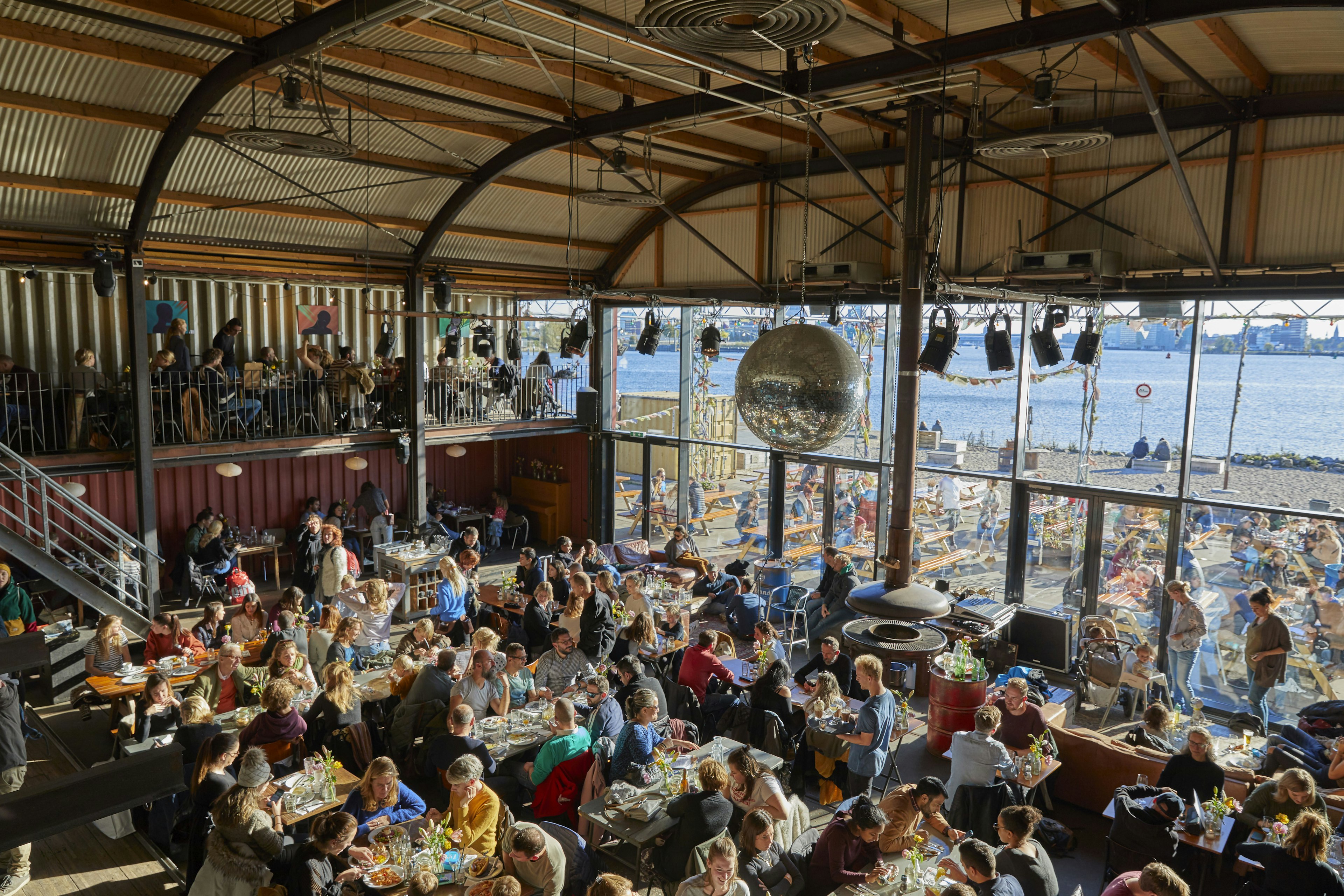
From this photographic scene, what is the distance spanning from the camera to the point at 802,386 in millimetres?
3645

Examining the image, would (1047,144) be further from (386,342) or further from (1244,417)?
(386,342)

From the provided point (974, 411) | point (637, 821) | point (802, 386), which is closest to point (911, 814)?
point (637, 821)

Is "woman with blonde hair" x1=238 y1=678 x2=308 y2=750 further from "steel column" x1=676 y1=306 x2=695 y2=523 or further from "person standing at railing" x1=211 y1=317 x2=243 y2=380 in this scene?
"steel column" x1=676 y1=306 x2=695 y2=523

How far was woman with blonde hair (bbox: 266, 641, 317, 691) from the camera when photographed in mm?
7480

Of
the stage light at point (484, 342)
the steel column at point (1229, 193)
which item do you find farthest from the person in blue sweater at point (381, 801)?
the steel column at point (1229, 193)

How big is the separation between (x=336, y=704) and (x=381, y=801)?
123cm

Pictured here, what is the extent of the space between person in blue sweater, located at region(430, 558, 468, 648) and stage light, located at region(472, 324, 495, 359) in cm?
419

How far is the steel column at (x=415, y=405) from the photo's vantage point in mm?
14328

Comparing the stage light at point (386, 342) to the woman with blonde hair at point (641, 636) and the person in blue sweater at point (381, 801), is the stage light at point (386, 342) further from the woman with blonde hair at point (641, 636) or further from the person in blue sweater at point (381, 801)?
the person in blue sweater at point (381, 801)

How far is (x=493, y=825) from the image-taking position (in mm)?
5629

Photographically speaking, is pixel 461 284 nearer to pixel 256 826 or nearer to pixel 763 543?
pixel 763 543

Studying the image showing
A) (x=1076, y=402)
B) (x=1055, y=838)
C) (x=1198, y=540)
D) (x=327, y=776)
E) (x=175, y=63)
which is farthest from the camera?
(x=1076, y=402)

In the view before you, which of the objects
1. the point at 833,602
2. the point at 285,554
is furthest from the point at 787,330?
the point at 285,554

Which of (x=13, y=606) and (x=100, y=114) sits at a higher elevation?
(x=100, y=114)
